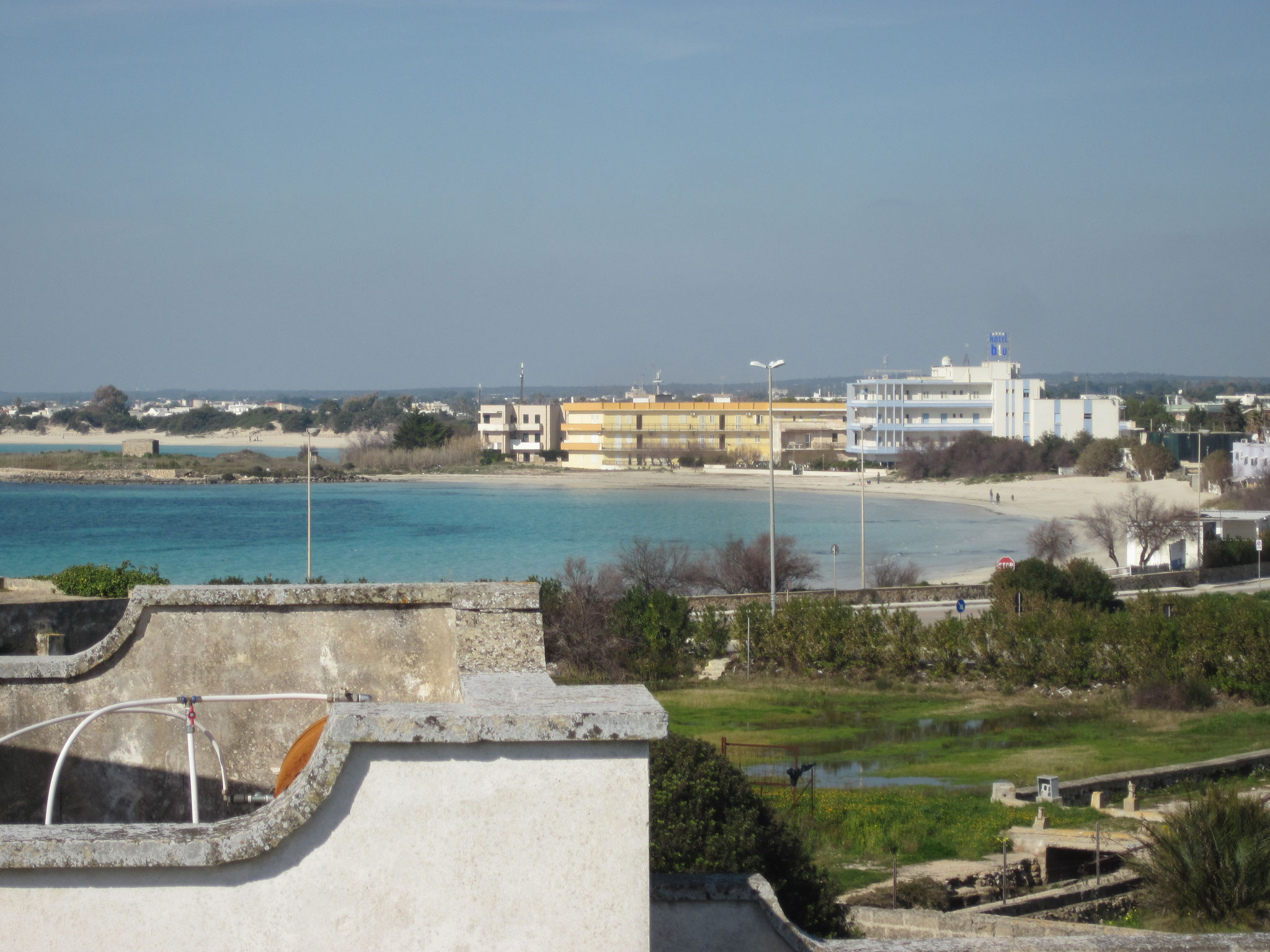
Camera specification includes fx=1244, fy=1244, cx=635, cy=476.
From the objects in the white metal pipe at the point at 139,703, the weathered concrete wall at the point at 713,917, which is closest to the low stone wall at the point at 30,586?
the white metal pipe at the point at 139,703

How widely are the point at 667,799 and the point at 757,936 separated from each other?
14.5ft

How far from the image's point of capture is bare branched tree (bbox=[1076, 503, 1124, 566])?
53719 mm

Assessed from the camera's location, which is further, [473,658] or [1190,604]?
[1190,604]

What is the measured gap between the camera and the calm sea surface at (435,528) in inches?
2606

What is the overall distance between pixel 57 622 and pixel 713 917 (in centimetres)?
518

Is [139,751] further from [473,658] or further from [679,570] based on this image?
[679,570]

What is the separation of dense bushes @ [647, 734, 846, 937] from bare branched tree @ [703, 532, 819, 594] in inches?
1403

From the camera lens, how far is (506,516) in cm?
9719

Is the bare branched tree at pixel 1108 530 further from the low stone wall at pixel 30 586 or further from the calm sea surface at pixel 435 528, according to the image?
the low stone wall at pixel 30 586

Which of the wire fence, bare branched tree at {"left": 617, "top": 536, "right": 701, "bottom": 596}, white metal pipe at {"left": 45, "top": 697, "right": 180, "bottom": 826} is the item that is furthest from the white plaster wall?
bare branched tree at {"left": 617, "top": 536, "right": 701, "bottom": 596}

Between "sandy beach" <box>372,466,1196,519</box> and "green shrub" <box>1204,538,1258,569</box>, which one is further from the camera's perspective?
"sandy beach" <box>372,466,1196,519</box>

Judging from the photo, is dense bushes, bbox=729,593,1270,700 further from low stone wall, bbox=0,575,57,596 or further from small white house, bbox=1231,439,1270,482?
small white house, bbox=1231,439,1270,482

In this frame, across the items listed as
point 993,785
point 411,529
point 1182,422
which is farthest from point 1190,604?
point 1182,422

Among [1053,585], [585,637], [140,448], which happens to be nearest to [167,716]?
[585,637]
